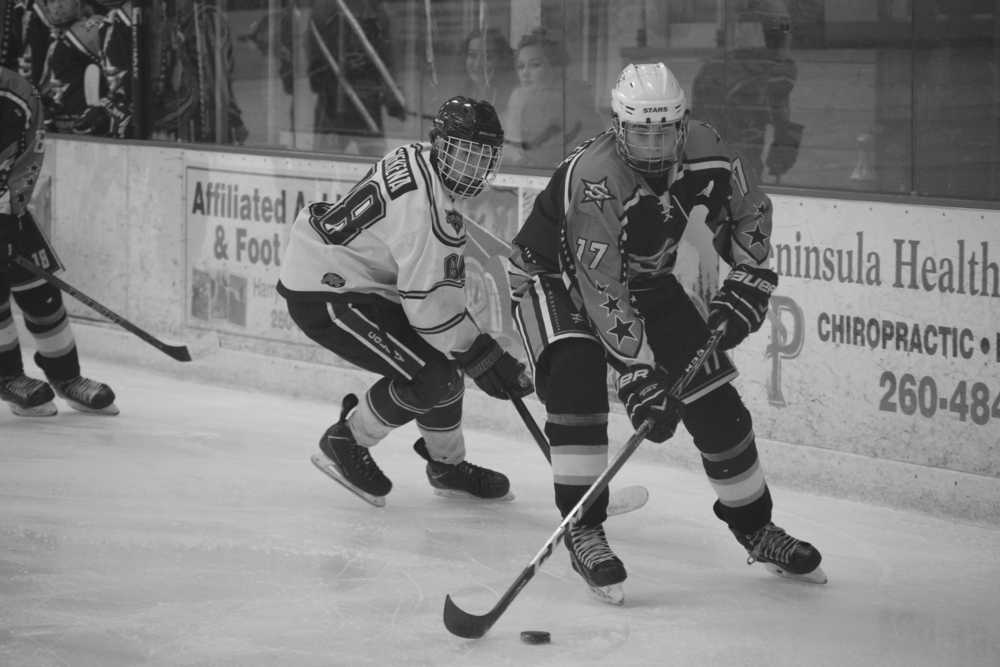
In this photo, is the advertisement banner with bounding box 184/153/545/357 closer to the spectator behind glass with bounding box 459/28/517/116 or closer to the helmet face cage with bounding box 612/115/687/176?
the spectator behind glass with bounding box 459/28/517/116

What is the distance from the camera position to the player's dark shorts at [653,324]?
3195mm

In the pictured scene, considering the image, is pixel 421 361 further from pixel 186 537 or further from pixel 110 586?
pixel 110 586

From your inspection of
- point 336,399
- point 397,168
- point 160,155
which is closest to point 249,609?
point 397,168

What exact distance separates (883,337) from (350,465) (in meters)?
1.36

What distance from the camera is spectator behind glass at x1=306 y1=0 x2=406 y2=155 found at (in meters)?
5.48

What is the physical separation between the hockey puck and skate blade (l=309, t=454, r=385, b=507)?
1047 mm

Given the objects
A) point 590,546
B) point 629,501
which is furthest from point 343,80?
point 590,546

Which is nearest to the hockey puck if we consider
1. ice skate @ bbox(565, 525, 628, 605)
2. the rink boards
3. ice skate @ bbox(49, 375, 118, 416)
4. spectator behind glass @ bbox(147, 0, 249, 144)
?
ice skate @ bbox(565, 525, 628, 605)

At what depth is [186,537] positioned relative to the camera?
3.64 m

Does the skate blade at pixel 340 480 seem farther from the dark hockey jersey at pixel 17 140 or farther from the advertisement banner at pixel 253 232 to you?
the dark hockey jersey at pixel 17 140

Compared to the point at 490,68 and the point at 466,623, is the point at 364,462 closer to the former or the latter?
the point at 466,623

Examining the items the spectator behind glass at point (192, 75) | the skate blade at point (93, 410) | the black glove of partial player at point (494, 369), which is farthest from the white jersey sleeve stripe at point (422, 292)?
the spectator behind glass at point (192, 75)

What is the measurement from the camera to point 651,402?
3.04 meters

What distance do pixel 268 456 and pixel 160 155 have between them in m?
1.80
